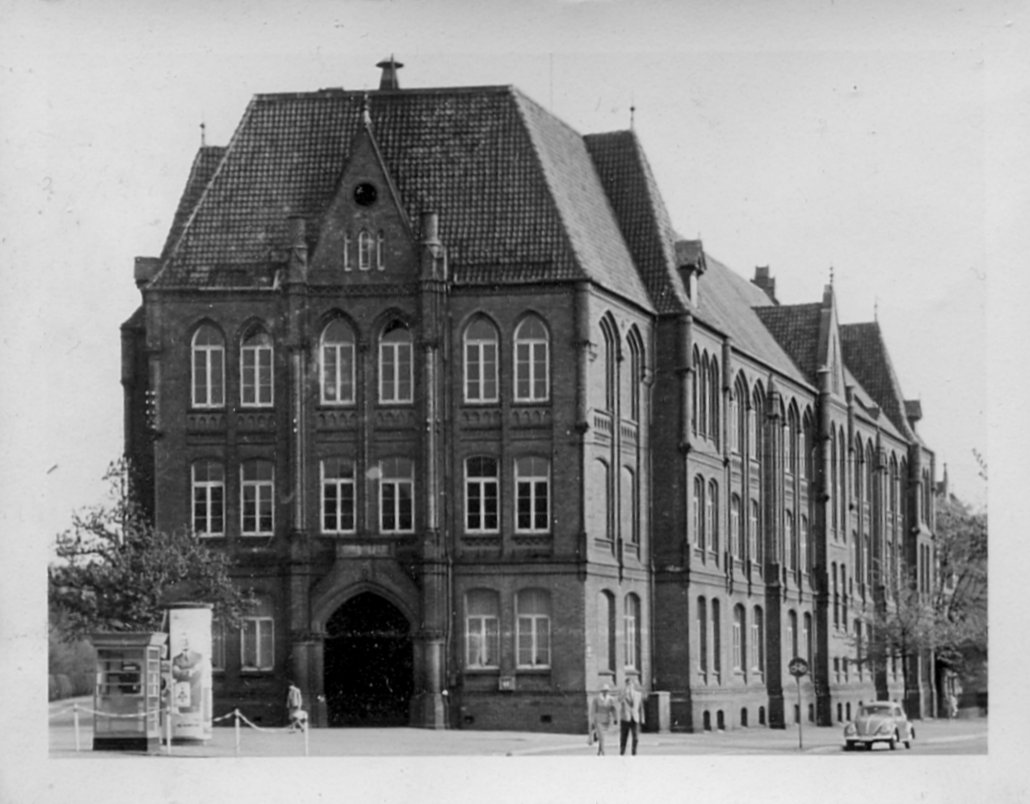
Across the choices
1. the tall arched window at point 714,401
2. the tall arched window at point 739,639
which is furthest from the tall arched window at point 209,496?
the tall arched window at point 739,639

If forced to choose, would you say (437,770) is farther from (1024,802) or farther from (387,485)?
(387,485)

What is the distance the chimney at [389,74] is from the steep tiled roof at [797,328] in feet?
73.9

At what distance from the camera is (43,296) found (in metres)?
42.2

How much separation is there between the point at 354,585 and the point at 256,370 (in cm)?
621

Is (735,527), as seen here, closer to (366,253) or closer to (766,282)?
(366,253)

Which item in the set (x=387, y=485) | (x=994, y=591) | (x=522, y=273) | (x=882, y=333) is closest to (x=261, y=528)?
(x=387, y=485)

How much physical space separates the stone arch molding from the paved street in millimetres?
3682

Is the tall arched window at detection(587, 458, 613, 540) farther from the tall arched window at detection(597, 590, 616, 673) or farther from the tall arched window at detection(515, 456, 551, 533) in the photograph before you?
the tall arched window at detection(597, 590, 616, 673)

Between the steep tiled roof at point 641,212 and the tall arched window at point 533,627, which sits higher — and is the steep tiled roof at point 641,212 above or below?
above

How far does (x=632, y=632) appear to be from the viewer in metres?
63.2

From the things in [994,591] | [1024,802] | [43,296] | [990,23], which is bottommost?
[1024,802]

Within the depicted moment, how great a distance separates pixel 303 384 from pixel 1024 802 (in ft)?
85.0

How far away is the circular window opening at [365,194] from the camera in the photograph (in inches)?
2355

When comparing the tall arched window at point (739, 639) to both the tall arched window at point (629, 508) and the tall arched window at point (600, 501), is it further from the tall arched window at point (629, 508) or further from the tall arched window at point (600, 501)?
the tall arched window at point (600, 501)
